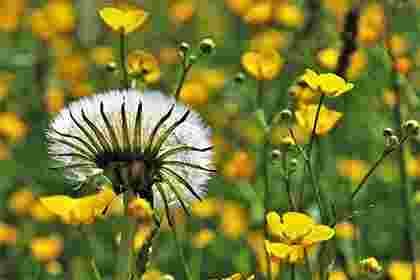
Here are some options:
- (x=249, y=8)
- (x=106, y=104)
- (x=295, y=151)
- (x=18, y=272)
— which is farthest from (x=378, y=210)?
(x=106, y=104)

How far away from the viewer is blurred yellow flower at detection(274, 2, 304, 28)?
3.60 m

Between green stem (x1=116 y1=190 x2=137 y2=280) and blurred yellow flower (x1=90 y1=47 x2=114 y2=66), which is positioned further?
blurred yellow flower (x1=90 y1=47 x2=114 y2=66)

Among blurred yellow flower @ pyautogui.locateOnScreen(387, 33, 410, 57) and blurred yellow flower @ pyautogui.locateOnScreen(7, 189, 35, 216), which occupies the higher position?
blurred yellow flower @ pyautogui.locateOnScreen(387, 33, 410, 57)

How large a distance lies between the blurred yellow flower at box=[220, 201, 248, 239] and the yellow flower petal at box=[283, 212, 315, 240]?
4.68ft

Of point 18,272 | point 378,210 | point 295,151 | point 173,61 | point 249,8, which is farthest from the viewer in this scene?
point 173,61

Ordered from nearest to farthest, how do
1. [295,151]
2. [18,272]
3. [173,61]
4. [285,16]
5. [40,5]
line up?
[295,151]
[18,272]
[285,16]
[173,61]
[40,5]

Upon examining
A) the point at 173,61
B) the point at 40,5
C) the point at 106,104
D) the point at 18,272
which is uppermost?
the point at 40,5

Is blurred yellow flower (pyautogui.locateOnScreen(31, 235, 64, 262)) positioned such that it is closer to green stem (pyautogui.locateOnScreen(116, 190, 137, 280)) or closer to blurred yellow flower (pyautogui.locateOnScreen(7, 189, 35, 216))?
blurred yellow flower (pyautogui.locateOnScreen(7, 189, 35, 216))

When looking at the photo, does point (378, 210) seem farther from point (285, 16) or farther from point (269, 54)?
point (269, 54)

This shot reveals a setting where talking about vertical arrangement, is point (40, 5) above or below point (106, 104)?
above

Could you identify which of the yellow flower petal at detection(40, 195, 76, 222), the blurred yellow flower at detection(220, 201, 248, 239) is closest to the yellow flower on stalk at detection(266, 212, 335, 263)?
the yellow flower petal at detection(40, 195, 76, 222)

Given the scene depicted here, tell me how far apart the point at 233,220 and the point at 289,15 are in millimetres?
940

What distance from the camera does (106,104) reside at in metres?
1.39

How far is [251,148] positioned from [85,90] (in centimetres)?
56
